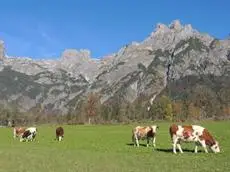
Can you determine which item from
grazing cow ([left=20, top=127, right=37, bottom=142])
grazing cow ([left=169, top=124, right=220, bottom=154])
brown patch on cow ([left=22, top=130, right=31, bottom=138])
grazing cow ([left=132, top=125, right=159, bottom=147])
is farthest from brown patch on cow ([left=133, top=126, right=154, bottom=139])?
brown patch on cow ([left=22, top=130, right=31, bottom=138])

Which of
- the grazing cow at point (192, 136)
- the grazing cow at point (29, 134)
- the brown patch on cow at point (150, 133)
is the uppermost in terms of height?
the grazing cow at point (29, 134)

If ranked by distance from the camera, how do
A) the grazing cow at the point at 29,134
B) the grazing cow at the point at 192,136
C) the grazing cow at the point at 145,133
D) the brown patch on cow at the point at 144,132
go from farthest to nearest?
1. the grazing cow at the point at 29,134
2. the brown patch on cow at the point at 144,132
3. the grazing cow at the point at 145,133
4. the grazing cow at the point at 192,136

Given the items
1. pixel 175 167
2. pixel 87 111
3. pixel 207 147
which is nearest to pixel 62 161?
pixel 175 167

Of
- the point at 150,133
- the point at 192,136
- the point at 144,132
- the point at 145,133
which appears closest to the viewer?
the point at 192,136

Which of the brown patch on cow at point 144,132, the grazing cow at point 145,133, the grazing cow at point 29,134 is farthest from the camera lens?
the grazing cow at point 29,134

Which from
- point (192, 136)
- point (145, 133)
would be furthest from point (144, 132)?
point (192, 136)

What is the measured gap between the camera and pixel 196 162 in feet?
91.0

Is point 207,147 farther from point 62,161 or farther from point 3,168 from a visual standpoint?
point 3,168

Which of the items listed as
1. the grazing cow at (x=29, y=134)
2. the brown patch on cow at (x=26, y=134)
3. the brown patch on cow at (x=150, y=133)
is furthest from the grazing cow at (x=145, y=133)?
the brown patch on cow at (x=26, y=134)

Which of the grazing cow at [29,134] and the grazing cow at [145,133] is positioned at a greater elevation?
the grazing cow at [29,134]

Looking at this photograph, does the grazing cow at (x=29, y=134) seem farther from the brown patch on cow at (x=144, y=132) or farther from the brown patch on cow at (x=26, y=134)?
the brown patch on cow at (x=144, y=132)

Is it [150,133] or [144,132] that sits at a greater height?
[144,132]

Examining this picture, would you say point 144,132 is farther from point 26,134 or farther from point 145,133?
point 26,134

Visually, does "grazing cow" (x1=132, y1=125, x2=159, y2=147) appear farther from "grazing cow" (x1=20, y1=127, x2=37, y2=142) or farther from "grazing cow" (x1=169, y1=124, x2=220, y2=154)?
"grazing cow" (x1=20, y1=127, x2=37, y2=142)
